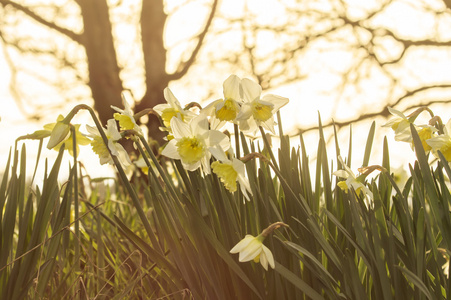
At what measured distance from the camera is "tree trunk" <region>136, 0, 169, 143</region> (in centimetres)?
507

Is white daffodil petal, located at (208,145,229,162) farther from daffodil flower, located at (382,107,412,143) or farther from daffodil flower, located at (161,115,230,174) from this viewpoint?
daffodil flower, located at (382,107,412,143)

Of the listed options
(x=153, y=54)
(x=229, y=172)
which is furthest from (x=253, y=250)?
(x=153, y=54)

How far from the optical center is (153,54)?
5.18 m

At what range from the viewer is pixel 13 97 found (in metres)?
4.97

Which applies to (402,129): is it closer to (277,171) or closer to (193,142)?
(277,171)

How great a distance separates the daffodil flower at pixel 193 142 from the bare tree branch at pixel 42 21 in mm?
4447

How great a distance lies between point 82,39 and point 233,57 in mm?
1555

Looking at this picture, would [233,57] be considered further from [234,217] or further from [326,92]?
[234,217]

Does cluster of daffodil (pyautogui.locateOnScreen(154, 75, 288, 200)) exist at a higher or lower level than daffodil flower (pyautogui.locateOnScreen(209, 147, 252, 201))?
higher

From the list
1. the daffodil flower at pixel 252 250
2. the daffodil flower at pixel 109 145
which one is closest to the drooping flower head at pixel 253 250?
the daffodil flower at pixel 252 250

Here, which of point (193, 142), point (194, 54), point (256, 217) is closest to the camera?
point (193, 142)

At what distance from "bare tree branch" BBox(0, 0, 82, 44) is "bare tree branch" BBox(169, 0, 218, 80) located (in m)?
1.03

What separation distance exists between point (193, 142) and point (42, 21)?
177 inches

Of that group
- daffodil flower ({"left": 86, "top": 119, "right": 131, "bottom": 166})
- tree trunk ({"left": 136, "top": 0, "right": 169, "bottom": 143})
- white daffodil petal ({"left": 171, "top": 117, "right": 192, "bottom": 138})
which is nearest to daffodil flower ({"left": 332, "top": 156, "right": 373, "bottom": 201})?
white daffodil petal ({"left": 171, "top": 117, "right": 192, "bottom": 138})
